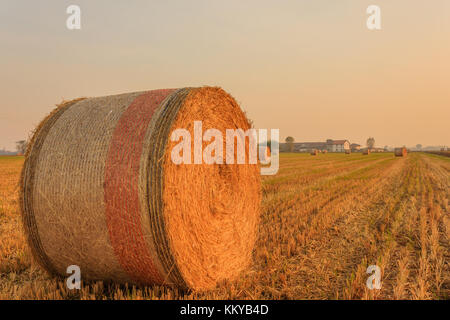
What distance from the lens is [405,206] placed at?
9812 millimetres

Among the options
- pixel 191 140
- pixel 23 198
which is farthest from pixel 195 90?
pixel 23 198

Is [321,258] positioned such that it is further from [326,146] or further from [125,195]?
[326,146]

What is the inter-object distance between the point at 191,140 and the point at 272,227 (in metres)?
3.50

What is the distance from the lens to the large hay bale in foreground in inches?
146

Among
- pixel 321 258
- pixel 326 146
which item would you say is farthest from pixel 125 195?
pixel 326 146

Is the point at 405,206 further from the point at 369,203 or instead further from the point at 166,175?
the point at 166,175

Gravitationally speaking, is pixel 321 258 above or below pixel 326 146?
below

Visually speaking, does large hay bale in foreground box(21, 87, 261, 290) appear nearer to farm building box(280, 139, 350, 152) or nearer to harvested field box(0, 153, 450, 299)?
harvested field box(0, 153, 450, 299)

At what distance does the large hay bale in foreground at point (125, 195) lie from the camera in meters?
3.71

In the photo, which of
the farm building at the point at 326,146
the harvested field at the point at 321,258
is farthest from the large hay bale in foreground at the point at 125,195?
the farm building at the point at 326,146

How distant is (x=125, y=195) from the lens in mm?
3689

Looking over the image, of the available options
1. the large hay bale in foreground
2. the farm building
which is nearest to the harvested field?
the large hay bale in foreground

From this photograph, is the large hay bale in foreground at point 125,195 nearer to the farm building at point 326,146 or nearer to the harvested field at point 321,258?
the harvested field at point 321,258
